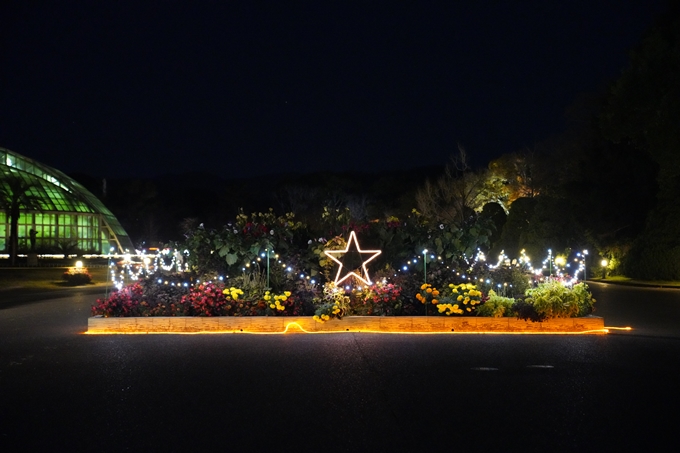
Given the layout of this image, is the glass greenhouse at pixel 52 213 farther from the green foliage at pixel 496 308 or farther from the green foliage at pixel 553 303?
the green foliage at pixel 553 303

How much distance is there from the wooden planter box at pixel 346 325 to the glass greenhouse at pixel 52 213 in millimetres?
35931

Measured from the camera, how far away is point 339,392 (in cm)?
799

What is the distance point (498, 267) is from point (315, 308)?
180 inches

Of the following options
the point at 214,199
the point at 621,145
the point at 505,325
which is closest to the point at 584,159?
the point at 621,145

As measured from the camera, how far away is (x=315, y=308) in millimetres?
13992

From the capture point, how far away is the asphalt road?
622 centimetres

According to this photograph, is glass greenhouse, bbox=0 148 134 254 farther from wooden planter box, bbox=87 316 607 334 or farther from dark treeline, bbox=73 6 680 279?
wooden planter box, bbox=87 316 607 334

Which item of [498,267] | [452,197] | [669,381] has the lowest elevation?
[669,381]

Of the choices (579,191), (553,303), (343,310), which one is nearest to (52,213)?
(579,191)

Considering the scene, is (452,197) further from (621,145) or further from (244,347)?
(244,347)

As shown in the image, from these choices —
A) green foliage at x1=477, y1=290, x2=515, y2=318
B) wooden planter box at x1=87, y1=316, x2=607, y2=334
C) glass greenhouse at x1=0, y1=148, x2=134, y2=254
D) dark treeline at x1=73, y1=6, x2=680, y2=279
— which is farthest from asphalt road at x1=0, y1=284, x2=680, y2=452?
glass greenhouse at x1=0, y1=148, x2=134, y2=254

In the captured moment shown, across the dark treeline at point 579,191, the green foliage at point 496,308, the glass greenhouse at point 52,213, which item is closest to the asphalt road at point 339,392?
the green foliage at point 496,308

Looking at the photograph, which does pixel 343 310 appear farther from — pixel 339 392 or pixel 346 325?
pixel 339 392

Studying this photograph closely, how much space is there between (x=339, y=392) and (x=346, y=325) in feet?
17.8
